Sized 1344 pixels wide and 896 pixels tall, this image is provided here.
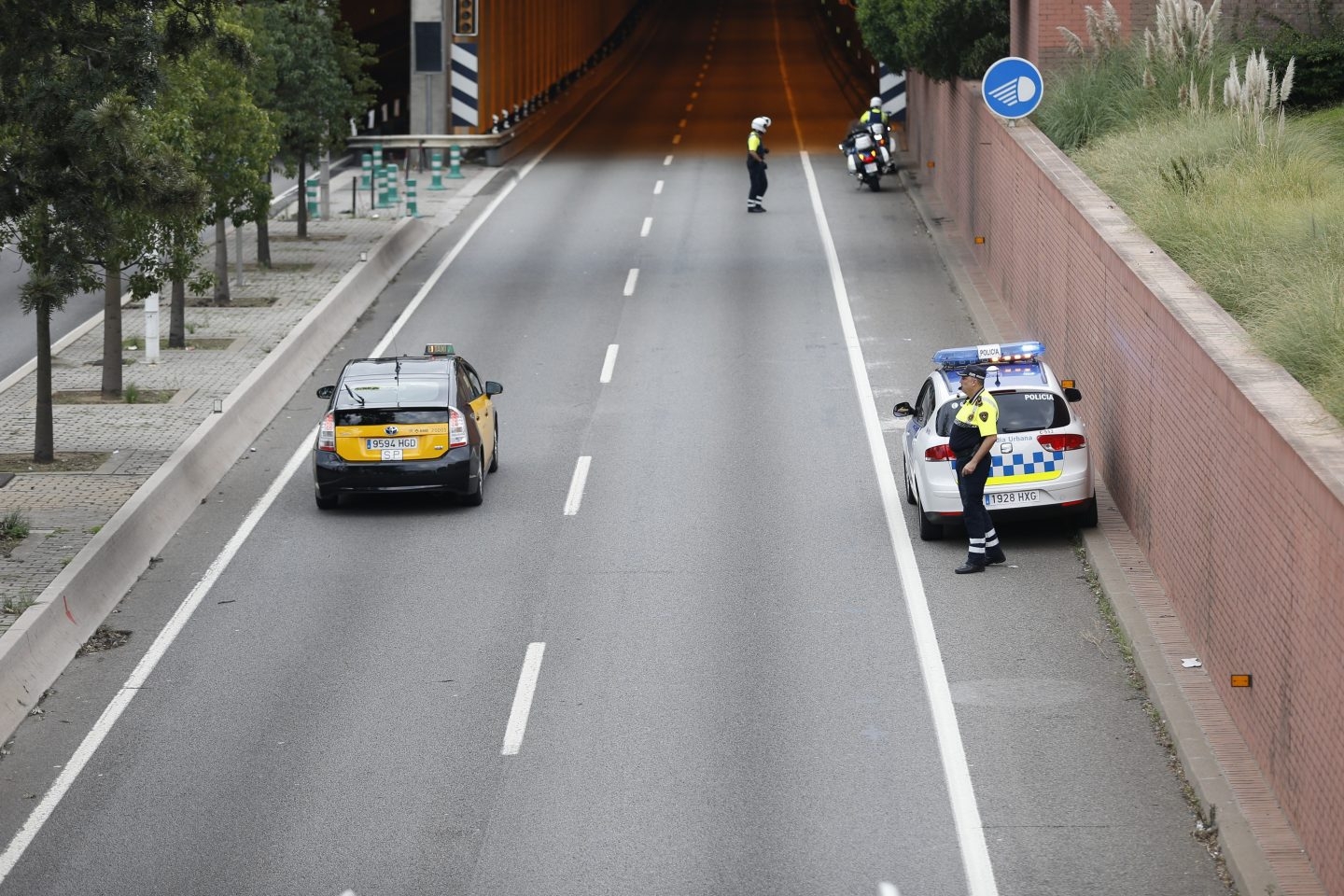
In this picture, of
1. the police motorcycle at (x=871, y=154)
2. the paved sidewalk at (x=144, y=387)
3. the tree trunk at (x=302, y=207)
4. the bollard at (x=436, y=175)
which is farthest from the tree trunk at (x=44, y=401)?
the bollard at (x=436, y=175)

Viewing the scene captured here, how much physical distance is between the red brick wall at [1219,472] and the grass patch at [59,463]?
10.7m

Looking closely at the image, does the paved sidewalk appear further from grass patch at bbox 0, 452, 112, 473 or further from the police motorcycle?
the police motorcycle

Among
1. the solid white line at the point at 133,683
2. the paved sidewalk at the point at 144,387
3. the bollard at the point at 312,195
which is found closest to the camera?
the solid white line at the point at 133,683

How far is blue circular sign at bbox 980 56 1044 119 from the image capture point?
26.6 meters

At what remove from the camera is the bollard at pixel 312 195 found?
38959 mm

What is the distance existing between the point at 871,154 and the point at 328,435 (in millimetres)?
23406

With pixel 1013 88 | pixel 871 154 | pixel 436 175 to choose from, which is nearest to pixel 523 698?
pixel 1013 88

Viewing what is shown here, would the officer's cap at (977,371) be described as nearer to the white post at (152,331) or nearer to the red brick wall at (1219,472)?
the red brick wall at (1219,472)

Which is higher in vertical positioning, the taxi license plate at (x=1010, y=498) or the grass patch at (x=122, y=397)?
the grass patch at (x=122, y=397)

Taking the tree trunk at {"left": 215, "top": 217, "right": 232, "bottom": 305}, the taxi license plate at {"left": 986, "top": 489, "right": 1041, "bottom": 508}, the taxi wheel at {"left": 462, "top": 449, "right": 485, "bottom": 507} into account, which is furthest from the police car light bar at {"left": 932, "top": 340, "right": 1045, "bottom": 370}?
the tree trunk at {"left": 215, "top": 217, "right": 232, "bottom": 305}

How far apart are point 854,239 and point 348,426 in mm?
17732

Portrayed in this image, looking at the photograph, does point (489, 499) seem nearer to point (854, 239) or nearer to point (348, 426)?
point (348, 426)

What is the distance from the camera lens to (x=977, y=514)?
16.0m

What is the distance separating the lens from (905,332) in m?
26.6
